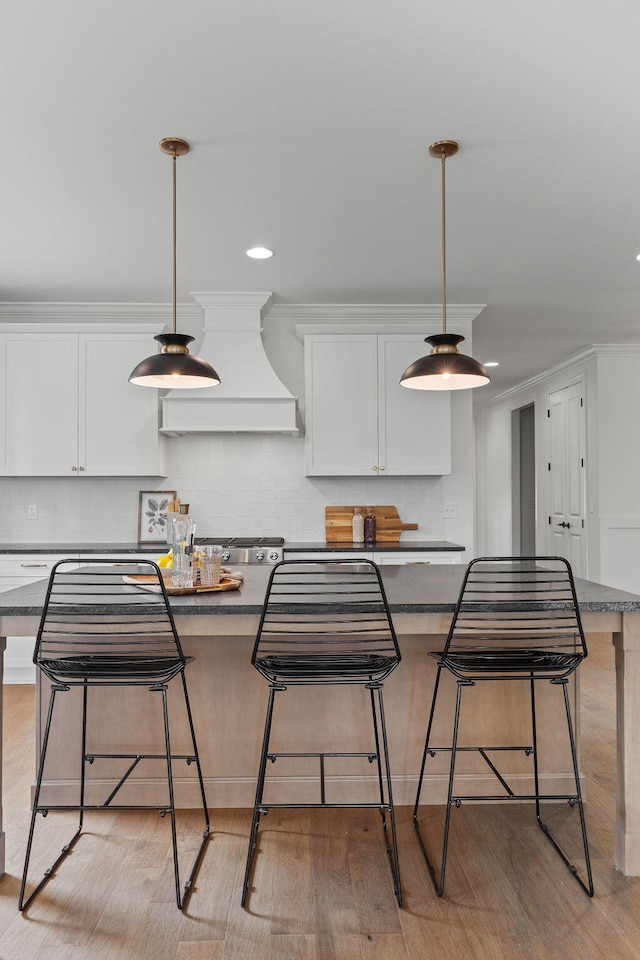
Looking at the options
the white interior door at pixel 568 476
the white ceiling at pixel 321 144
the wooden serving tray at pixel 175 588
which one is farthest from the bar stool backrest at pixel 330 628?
the white interior door at pixel 568 476

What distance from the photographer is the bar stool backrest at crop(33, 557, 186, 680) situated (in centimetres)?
214

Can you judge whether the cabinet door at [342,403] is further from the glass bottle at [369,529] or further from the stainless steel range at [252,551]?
the stainless steel range at [252,551]

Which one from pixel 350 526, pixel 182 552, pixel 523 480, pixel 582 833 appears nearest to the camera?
pixel 582 833

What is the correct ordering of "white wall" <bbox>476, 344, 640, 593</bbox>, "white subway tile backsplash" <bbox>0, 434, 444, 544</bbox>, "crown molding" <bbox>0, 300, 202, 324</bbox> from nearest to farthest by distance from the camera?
"crown molding" <bbox>0, 300, 202, 324</bbox> < "white subway tile backsplash" <bbox>0, 434, 444, 544</bbox> < "white wall" <bbox>476, 344, 640, 593</bbox>

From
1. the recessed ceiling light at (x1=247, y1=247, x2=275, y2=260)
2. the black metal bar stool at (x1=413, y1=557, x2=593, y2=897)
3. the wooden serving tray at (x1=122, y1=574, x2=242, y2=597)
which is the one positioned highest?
the recessed ceiling light at (x1=247, y1=247, x2=275, y2=260)

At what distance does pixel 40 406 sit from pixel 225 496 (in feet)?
4.64

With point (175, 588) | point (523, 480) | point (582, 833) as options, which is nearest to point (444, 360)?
point (175, 588)

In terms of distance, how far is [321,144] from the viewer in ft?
8.97

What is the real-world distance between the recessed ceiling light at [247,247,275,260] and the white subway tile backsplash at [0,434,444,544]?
1.47 meters

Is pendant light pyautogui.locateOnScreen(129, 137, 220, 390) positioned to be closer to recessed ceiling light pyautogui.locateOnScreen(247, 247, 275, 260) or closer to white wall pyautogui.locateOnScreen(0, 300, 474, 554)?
recessed ceiling light pyautogui.locateOnScreen(247, 247, 275, 260)

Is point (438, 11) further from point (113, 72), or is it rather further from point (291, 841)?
point (291, 841)

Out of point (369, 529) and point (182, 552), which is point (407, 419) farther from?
point (182, 552)

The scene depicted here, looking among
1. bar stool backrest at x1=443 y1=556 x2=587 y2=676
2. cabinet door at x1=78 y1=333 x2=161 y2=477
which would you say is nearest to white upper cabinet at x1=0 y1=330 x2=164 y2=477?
A: cabinet door at x1=78 y1=333 x2=161 y2=477

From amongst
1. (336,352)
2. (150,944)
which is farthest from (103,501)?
(150,944)
